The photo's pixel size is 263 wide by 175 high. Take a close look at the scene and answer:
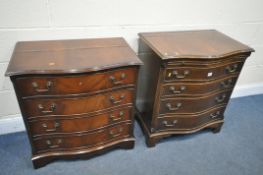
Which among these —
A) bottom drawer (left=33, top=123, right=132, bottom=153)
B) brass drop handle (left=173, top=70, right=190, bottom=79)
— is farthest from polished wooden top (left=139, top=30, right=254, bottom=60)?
bottom drawer (left=33, top=123, right=132, bottom=153)

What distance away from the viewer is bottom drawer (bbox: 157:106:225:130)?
181 centimetres

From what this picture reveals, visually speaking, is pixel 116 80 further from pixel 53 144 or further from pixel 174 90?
pixel 53 144

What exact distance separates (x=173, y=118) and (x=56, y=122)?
93cm

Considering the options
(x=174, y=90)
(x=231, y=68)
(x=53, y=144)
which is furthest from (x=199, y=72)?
(x=53, y=144)

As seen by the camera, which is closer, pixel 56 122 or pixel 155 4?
pixel 56 122

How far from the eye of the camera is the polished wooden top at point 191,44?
4.99ft

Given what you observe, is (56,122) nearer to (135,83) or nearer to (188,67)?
(135,83)

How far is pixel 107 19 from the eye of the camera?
1.71 meters

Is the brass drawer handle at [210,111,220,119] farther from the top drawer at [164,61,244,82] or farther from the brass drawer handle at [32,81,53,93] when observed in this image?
the brass drawer handle at [32,81,53,93]

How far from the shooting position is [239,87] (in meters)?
2.69

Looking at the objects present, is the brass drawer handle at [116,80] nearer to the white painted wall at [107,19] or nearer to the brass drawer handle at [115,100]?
the brass drawer handle at [115,100]

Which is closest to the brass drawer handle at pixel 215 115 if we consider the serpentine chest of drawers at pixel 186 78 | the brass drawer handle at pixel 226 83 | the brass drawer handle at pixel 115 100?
the serpentine chest of drawers at pixel 186 78

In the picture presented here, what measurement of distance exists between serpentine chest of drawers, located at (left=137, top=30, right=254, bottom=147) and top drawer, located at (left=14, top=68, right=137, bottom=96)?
0.95 ft

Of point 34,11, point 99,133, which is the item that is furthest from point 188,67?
point 34,11
